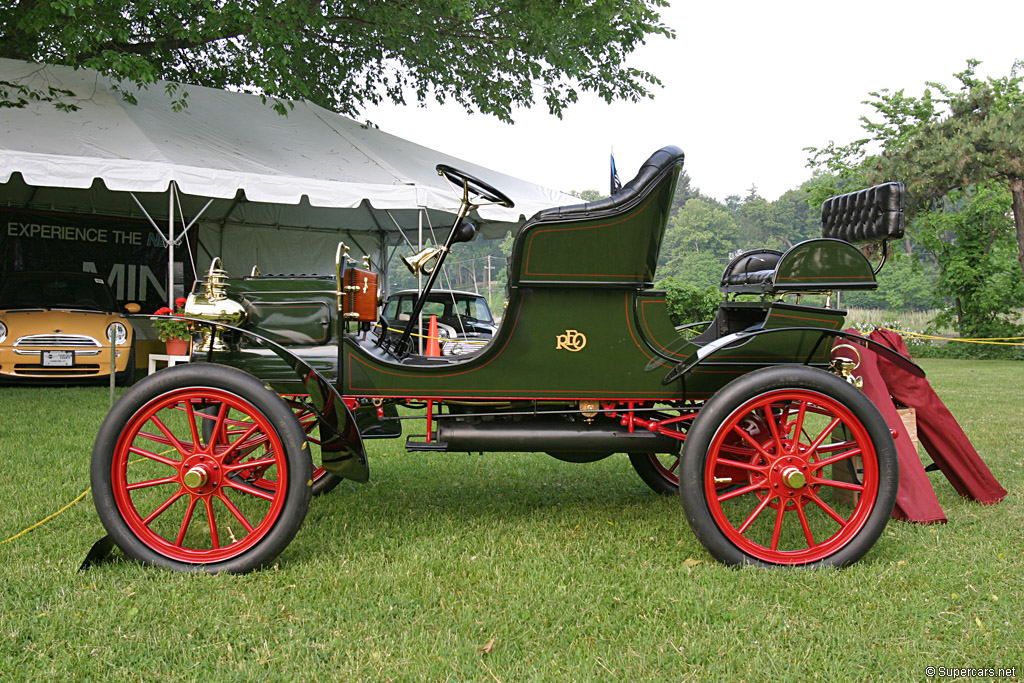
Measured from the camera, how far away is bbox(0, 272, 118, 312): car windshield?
323 inches

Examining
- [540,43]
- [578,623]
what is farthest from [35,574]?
[540,43]

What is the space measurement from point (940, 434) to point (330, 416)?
2.90 m

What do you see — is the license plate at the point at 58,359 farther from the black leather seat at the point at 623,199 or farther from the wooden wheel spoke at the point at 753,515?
the wooden wheel spoke at the point at 753,515

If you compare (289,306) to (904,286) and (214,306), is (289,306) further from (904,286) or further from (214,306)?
(904,286)

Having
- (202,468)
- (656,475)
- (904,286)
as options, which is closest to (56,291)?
(202,468)

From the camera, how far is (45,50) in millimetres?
10102

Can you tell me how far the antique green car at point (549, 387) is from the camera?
8.18ft

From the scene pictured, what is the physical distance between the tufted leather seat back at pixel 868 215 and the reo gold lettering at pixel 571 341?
1.50 meters

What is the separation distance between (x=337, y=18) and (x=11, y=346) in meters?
5.81

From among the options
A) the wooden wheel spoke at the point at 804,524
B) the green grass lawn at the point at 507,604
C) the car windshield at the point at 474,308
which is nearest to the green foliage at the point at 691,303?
the car windshield at the point at 474,308

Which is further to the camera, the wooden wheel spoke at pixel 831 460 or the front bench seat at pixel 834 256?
the front bench seat at pixel 834 256

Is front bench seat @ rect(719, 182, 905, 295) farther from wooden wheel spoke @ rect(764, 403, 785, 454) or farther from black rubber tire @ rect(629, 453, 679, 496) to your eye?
black rubber tire @ rect(629, 453, 679, 496)

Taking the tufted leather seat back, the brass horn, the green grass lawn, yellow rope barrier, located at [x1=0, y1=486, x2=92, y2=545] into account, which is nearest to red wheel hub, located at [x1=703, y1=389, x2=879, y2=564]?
the green grass lawn

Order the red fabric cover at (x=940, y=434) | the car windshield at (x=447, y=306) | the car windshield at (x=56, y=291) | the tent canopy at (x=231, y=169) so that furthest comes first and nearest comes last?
the car windshield at (x=447, y=306)
the car windshield at (x=56, y=291)
the tent canopy at (x=231, y=169)
the red fabric cover at (x=940, y=434)
